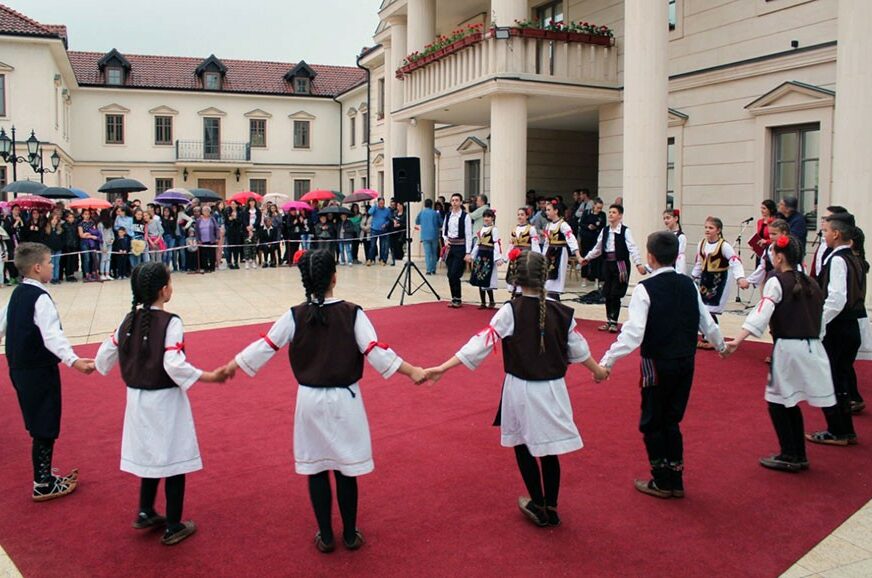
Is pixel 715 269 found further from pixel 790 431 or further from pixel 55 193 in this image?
pixel 55 193

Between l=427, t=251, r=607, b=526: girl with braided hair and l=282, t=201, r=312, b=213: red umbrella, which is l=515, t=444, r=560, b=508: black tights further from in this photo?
l=282, t=201, r=312, b=213: red umbrella

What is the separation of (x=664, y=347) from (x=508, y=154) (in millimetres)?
12327

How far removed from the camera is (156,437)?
4445mm

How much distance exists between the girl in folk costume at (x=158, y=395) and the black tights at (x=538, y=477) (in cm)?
182

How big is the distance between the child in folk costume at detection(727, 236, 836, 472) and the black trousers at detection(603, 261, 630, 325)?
5427 mm

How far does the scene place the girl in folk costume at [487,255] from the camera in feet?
42.3

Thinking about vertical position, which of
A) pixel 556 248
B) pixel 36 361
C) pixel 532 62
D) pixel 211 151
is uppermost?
pixel 211 151

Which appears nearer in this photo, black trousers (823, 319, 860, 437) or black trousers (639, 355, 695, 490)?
black trousers (639, 355, 695, 490)

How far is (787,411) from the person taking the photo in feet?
18.5

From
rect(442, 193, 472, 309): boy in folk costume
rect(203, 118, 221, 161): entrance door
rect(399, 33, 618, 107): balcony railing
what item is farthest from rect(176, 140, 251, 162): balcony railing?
rect(442, 193, 472, 309): boy in folk costume

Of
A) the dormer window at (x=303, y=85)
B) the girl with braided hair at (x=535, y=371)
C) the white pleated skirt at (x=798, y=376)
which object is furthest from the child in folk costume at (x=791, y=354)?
the dormer window at (x=303, y=85)

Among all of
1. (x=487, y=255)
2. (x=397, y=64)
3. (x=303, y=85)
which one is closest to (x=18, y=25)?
(x=303, y=85)

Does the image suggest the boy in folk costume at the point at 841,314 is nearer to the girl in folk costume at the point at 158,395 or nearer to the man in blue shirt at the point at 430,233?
the girl in folk costume at the point at 158,395

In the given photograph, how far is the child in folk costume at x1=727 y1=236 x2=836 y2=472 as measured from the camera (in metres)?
5.56
